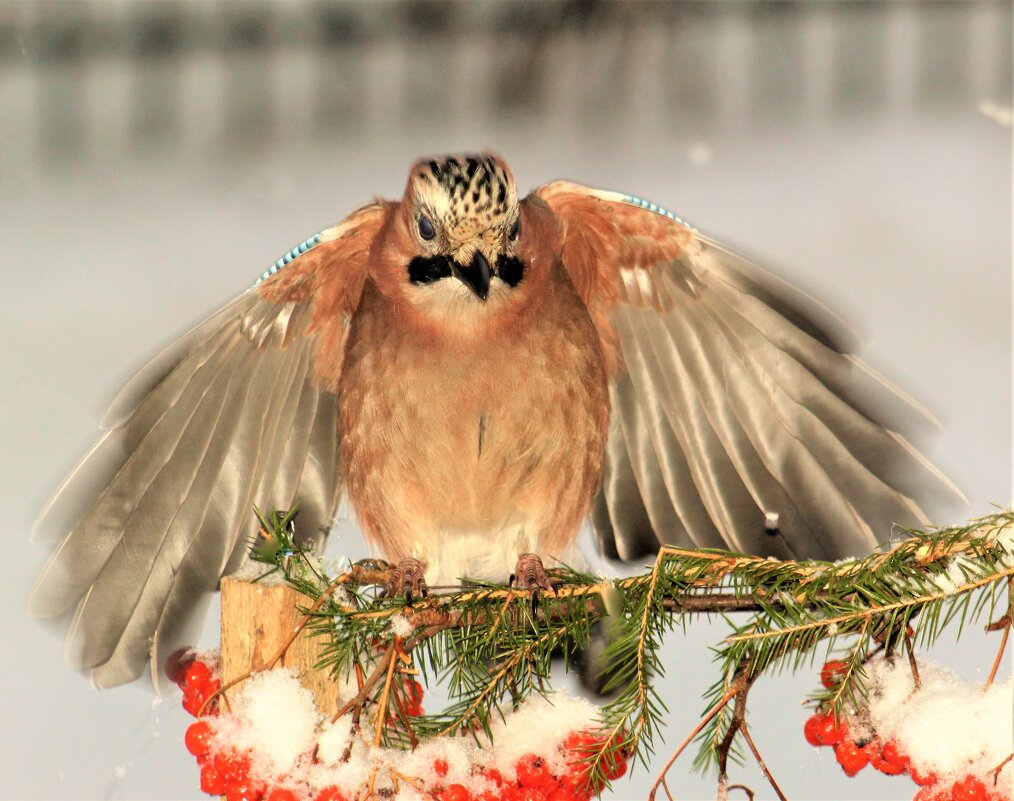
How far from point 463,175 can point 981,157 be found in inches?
65.1

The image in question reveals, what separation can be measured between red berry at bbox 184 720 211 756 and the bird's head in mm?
682

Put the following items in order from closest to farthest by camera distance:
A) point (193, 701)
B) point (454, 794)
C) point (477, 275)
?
point (454, 794) → point (193, 701) → point (477, 275)

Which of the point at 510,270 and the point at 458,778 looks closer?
the point at 458,778

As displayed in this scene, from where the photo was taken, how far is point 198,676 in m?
1.24

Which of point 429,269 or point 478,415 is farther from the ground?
point 429,269

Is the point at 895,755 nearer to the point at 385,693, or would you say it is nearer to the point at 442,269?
the point at 385,693

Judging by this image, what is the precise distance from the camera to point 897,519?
1647mm

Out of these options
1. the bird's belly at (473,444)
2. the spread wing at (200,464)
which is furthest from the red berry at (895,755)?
the spread wing at (200,464)

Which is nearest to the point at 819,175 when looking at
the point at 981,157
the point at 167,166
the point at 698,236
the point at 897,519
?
the point at 981,157

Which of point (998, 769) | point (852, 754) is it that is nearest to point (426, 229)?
point (852, 754)

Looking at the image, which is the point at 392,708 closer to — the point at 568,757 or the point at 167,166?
the point at 568,757

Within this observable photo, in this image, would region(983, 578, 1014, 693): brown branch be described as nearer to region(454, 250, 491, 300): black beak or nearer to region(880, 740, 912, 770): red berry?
region(880, 740, 912, 770): red berry

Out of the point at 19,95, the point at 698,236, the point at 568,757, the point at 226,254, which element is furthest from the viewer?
the point at 19,95

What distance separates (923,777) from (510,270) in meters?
0.85
